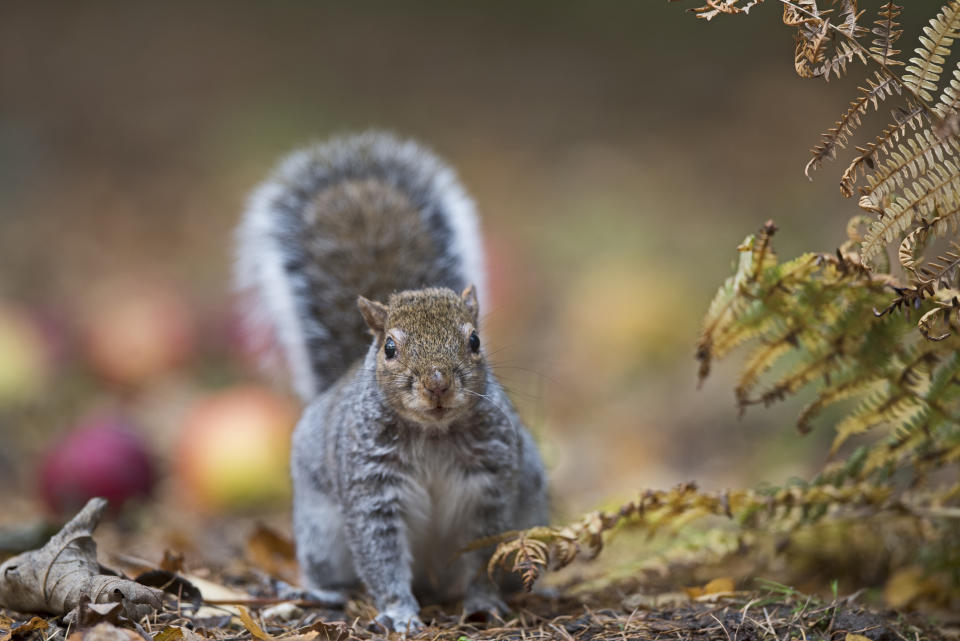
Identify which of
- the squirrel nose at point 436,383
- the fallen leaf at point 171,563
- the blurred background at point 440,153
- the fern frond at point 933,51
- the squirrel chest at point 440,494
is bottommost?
the fallen leaf at point 171,563

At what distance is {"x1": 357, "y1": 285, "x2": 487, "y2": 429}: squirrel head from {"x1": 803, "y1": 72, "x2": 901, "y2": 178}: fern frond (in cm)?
99

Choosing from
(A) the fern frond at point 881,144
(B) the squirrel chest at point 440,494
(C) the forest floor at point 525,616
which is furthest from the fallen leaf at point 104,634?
(A) the fern frond at point 881,144

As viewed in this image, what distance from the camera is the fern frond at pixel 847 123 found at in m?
2.09

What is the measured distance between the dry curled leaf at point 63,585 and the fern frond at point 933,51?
215 cm

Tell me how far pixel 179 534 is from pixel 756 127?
6.03 meters

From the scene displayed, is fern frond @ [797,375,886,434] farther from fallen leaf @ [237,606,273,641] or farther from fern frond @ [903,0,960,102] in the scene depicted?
fallen leaf @ [237,606,273,641]

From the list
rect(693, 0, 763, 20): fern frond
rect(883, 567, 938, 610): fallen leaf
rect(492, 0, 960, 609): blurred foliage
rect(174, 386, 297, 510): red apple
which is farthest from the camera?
rect(174, 386, 297, 510): red apple

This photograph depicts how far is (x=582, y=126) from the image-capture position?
8.64 meters

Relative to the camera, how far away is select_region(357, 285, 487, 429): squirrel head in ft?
8.38

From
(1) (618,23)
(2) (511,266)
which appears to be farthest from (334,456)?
(1) (618,23)

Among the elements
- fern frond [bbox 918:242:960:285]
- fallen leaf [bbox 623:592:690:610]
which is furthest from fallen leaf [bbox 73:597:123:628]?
fern frond [bbox 918:242:960:285]

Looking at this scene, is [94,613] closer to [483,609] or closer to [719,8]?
[483,609]

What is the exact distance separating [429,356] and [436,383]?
0.10 metres

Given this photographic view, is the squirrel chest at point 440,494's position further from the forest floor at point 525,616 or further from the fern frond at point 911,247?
the fern frond at point 911,247
